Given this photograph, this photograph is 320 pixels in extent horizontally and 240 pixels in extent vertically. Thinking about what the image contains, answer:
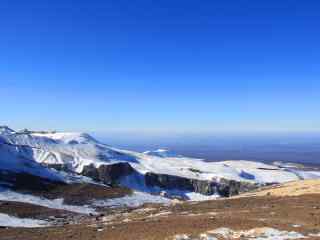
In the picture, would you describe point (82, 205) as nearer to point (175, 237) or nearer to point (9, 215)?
point (9, 215)

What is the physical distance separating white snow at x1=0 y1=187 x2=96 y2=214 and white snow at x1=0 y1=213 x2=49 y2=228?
14.3 meters

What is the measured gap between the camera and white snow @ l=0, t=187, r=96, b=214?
70750 mm

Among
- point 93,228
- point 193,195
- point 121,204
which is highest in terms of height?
point 93,228

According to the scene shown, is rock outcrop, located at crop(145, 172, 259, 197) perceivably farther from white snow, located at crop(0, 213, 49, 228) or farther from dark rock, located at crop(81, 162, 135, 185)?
white snow, located at crop(0, 213, 49, 228)

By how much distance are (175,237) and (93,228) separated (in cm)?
1032

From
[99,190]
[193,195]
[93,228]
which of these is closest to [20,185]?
[99,190]

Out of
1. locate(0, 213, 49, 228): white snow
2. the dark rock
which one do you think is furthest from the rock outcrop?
locate(0, 213, 49, 228): white snow

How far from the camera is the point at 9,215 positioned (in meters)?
56.2

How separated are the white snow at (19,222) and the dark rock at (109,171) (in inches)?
4332

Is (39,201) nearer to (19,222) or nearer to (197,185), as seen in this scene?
(19,222)

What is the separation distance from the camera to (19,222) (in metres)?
51.5

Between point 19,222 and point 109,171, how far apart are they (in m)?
116

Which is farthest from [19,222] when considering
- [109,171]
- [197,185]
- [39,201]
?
[197,185]

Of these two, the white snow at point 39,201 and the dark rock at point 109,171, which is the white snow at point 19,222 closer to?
the white snow at point 39,201
